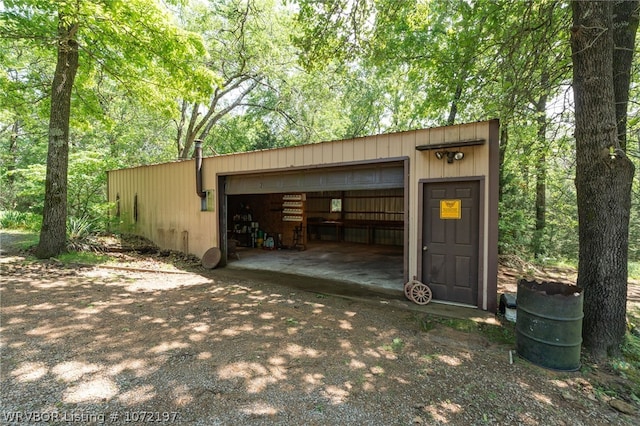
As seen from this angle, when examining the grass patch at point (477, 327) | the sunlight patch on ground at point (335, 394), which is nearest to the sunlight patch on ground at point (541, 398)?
the grass patch at point (477, 327)

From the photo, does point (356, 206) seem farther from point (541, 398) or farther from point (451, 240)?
point (541, 398)

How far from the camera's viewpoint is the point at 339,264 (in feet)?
26.0

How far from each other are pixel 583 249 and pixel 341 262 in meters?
5.45

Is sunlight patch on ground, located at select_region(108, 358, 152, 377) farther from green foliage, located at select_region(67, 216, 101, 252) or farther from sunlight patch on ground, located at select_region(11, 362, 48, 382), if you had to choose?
green foliage, located at select_region(67, 216, 101, 252)

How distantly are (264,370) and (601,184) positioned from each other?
3.73 meters

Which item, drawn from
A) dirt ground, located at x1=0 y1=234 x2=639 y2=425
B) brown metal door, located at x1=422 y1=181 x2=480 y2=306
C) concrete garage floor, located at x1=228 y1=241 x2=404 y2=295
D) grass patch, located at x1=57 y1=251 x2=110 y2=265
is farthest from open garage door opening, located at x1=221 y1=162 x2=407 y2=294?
grass patch, located at x1=57 y1=251 x2=110 y2=265

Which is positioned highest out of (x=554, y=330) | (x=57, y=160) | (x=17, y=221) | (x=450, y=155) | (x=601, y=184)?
(x=57, y=160)

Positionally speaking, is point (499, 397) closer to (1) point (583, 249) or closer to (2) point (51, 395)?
(1) point (583, 249)

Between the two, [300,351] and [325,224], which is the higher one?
[325,224]

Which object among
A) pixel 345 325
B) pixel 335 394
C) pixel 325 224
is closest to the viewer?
pixel 335 394

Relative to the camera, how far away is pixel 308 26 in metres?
5.70

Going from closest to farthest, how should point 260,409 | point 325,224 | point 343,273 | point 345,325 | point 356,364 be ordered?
point 260,409
point 356,364
point 345,325
point 343,273
point 325,224

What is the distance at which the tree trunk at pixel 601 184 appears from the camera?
312 centimetres

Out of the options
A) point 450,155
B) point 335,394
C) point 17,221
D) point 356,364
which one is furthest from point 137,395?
point 17,221
